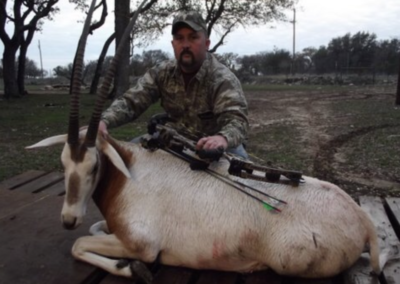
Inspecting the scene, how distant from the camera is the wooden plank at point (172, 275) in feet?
8.73

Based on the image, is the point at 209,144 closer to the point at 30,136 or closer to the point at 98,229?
the point at 98,229

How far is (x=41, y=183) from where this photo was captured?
4.72 metres

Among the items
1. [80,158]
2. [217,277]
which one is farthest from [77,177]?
[217,277]

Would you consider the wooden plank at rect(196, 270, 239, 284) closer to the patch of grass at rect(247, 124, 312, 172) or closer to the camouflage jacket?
the camouflage jacket

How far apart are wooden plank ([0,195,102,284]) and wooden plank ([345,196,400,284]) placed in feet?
5.52

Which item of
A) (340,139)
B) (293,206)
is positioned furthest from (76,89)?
(340,139)

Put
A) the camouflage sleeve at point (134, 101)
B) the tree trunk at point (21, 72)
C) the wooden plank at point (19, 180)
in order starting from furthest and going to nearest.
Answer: the tree trunk at point (21, 72), the wooden plank at point (19, 180), the camouflage sleeve at point (134, 101)

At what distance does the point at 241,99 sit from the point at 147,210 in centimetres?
124

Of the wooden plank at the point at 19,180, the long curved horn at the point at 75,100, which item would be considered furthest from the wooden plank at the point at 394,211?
the wooden plank at the point at 19,180

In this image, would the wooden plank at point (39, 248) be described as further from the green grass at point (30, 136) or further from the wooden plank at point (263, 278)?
the green grass at point (30, 136)

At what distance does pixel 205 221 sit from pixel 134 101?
1481 mm

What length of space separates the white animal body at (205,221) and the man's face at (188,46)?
1.03 m

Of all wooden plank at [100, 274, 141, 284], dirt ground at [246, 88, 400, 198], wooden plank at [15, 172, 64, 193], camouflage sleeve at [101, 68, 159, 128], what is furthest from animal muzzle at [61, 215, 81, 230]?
wooden plank at [15, 172, 64, 193]

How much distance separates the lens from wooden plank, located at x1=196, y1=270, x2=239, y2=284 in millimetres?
2666
